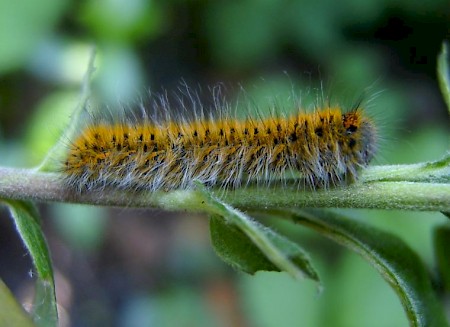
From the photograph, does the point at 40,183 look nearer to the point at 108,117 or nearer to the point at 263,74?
the point at 108,117

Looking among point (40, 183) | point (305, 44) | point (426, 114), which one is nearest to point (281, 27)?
point (305, 44)

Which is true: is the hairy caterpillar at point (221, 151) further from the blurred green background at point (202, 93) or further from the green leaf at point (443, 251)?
the blurred green background at point (202, 93)

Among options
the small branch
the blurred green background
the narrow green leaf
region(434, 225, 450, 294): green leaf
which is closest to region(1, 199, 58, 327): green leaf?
the small branch

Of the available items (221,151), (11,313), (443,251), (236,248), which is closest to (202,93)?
(221,151)

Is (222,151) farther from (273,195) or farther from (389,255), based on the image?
(389,255)

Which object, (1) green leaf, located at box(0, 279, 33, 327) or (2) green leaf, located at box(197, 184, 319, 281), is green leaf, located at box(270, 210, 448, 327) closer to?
(2) green leaf, located at box(197, 184, 319, 281)
